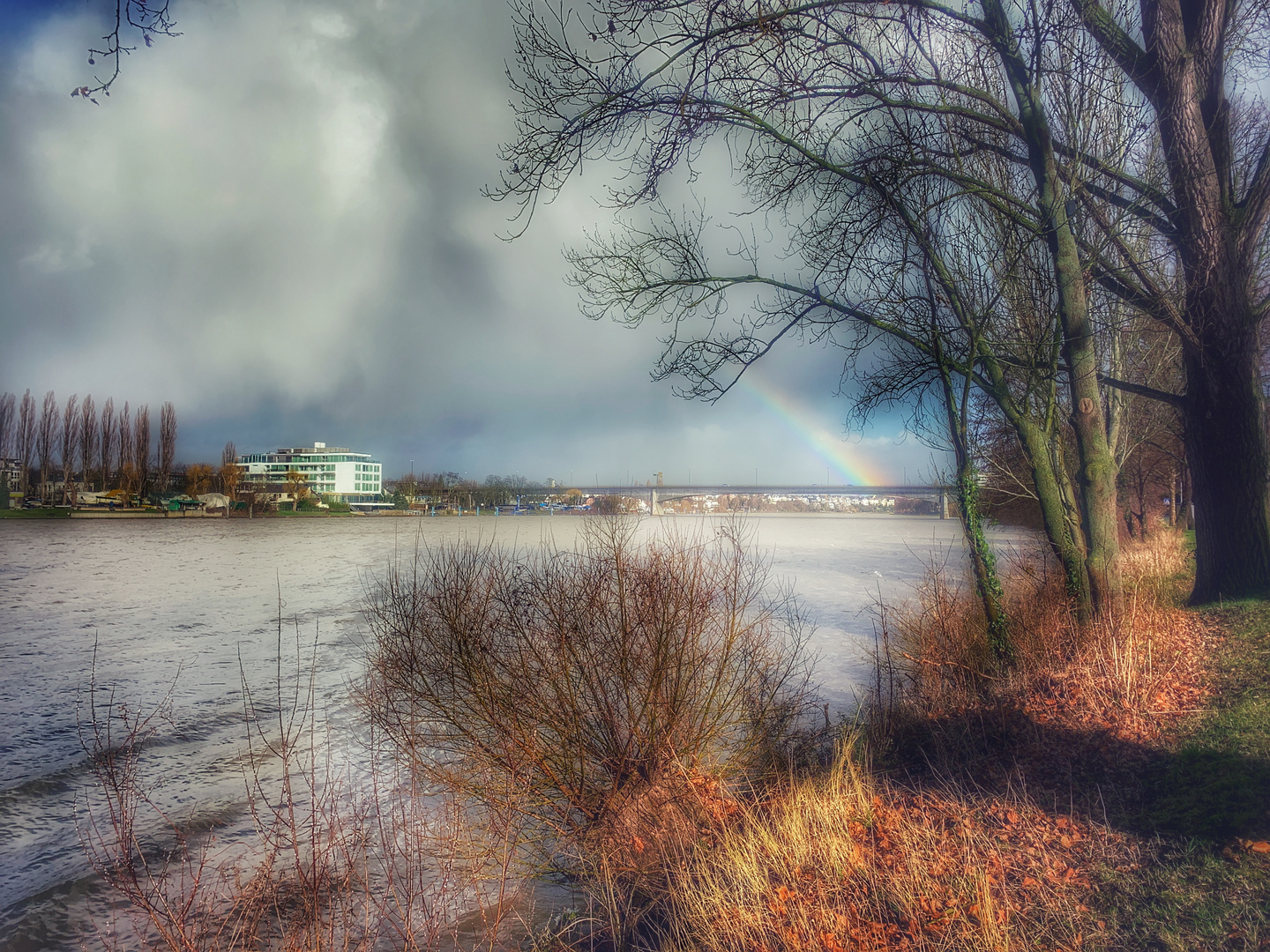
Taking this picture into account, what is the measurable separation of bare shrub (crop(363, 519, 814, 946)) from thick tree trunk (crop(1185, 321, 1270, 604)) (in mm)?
5411

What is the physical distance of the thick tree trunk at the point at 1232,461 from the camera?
25.1 feet

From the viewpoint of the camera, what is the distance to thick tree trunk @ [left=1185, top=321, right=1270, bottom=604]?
7664mm

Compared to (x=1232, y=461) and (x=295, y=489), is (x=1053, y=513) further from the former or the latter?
(x=295, y=489)

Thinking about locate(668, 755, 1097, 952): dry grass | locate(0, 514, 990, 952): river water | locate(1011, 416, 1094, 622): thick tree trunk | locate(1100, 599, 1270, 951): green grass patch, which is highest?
locate(1011, 416, 1094, 622): thick tree trunk

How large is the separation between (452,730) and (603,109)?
7698mm

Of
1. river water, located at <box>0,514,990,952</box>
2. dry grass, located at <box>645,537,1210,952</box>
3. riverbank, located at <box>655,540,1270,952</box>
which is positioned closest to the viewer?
riverbank, located at <box>655,540,1270,952</box>

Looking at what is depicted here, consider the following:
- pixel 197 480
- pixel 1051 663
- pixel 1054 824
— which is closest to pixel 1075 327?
pixel 1051 663

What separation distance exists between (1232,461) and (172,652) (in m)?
25.4

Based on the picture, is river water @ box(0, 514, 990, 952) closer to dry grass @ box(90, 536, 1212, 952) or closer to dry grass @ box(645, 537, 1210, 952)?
dry grass @ box(90, 536, 1212, 952)

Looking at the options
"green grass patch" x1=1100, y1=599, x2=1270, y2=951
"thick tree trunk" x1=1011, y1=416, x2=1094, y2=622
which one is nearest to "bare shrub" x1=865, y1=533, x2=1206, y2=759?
"thick tree trunk" x1=1011, y1=416, x2=1094, y2=622

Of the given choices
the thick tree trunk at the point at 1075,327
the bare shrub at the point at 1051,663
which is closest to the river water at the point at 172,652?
the bare shrub at the point at 1051,663

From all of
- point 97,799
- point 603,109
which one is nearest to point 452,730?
point 97,799

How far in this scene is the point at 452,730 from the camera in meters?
9.27

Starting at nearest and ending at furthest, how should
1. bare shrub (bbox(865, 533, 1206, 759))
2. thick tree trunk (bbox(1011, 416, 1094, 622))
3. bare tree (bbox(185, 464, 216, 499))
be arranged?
bare shrub (bbox(865, 533, 1206, 759))
thick tree trunk (bbox(1011, 416, 1094, 622))
bare tree (bbox(185, 464, 216, 499))
